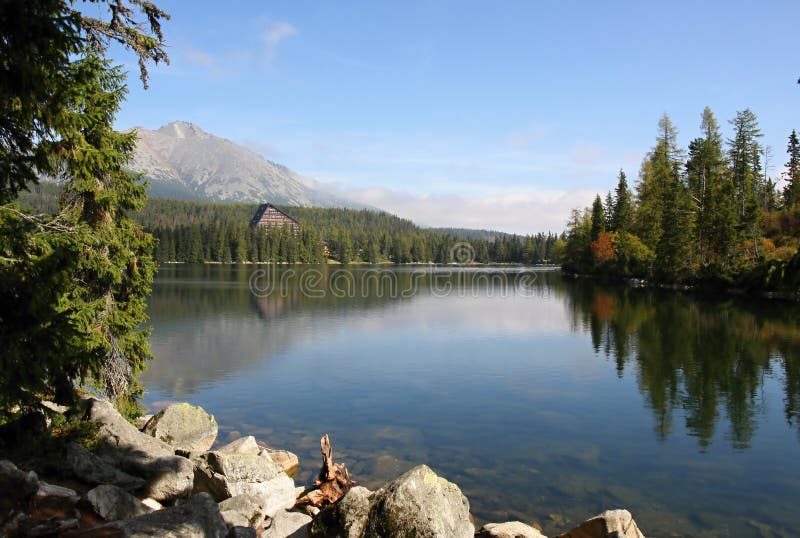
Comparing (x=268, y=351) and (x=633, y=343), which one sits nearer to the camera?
(x=268, y=351)

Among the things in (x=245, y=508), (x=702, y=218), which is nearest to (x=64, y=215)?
(x=245, y=508)

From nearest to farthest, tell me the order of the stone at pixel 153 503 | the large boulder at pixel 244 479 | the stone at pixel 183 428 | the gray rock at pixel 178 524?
the gray rock at pixel 178 524 → the stone at pixel 153 503 → the large boulder at pixel 244 479 → the stone at pixel 183 428

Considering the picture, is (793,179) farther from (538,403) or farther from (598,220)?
(538,403)

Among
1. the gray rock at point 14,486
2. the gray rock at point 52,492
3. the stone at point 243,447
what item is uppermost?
the gray rock at point 14,486

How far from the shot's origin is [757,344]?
33531 millimetres

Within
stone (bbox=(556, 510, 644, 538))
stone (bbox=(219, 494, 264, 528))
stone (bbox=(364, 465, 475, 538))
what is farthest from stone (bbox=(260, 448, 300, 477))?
stone (bbox=(556, 510, 644, 538))

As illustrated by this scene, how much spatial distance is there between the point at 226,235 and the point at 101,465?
18780 cm

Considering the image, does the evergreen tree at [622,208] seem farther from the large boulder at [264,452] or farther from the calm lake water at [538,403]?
the large boulder at [264,452]

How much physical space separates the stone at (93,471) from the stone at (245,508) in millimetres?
1867

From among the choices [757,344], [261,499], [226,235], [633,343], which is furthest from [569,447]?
[226,235]

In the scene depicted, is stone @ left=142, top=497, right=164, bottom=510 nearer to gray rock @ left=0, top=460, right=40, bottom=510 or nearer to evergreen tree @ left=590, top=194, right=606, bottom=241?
gray rock @ left=0, top=460, right=40, bottom=510

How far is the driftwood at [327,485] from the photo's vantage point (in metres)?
12.3

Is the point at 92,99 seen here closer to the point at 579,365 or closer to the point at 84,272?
the point at 84,272

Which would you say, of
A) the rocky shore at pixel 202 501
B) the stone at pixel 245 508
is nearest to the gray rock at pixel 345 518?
the rocky shore at pixel 202 501
